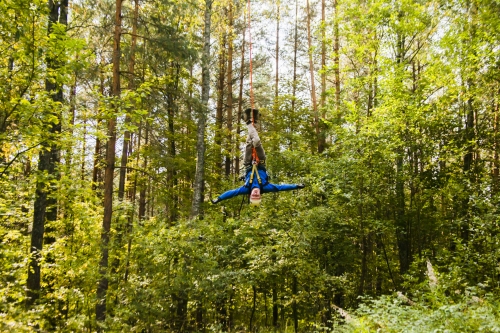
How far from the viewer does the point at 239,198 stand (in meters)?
12.1

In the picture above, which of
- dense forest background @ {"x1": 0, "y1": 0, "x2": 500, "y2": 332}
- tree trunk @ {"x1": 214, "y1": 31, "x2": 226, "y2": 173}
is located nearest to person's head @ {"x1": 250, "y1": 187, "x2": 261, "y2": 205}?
dense forest background @ {"x1": 0, "y1": 0, "x2": 500, "y2": 332}

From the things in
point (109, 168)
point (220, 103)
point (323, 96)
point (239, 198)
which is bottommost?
point (239, 198)

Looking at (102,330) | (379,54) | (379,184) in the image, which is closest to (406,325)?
(379,184)

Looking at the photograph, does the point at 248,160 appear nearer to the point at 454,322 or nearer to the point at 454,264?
the point at 454,322

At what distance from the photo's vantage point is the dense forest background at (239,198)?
5919 millimetres

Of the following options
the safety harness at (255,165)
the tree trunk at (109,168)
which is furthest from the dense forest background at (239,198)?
the safety harness at (255,165)

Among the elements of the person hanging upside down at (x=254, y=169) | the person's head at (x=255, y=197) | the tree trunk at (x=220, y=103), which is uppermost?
the tree trunk at (x=220, y=103)

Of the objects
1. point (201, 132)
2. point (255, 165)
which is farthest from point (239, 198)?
point (255, 165)

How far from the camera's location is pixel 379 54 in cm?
1157

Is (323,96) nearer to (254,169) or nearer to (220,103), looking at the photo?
(220,103)

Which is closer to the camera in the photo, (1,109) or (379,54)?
(1,109)

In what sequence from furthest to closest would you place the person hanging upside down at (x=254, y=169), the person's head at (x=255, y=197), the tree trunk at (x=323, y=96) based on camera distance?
the tree trunk at (x=323, y=96) < the person hanging upside down at (x=254, y=169) < the person's head at (x=255, y=197)

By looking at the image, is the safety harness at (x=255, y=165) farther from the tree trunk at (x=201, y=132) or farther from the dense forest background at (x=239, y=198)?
the tree trunk at (x=201, y=132)

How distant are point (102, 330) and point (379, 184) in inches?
362
